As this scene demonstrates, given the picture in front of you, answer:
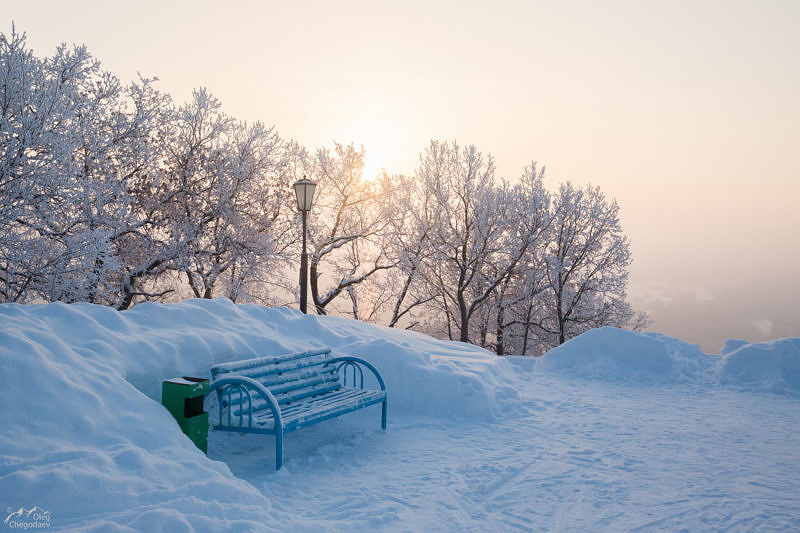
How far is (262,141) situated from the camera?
1914 cm

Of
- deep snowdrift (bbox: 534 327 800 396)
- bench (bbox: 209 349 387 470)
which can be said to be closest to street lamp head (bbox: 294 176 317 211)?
bench (bbox: 209 349 387 470)

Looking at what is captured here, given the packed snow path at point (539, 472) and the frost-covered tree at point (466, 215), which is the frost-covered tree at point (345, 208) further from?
the packed snow path at point (539, 472)

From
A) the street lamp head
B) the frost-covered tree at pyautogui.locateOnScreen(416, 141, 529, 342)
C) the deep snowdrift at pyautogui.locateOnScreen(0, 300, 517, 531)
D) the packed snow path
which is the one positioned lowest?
the packed snow path

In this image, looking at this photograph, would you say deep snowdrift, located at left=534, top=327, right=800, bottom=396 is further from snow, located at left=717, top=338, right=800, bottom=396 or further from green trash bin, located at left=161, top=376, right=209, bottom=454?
green trash bin, located at left=161, top=376, right=209, bottom=454

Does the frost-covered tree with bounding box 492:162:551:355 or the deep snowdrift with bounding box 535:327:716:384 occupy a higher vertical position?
the frost-covered tree with bounding box 492:162:551:355

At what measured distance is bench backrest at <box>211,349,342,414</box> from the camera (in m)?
5.04

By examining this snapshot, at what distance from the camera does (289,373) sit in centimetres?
562

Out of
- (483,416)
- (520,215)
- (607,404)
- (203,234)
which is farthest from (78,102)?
(520,215)

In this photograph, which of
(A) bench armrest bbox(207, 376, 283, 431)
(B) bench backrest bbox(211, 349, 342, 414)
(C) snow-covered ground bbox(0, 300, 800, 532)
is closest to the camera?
(C) snow-covered ground bbox(0, 300, 800, 532)

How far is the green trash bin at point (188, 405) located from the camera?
434cm
